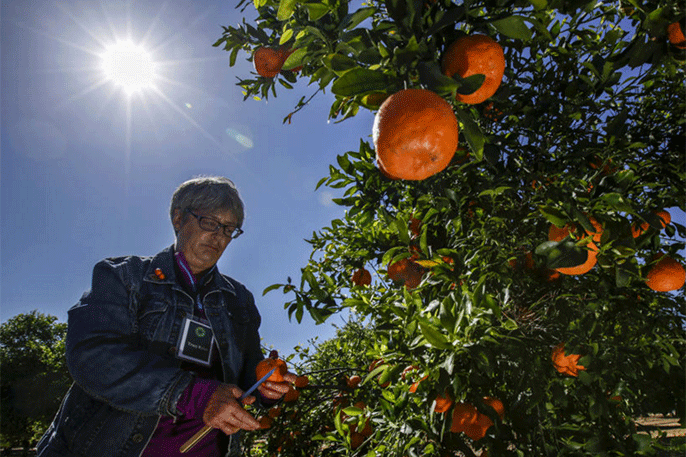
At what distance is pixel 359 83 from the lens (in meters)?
0.77

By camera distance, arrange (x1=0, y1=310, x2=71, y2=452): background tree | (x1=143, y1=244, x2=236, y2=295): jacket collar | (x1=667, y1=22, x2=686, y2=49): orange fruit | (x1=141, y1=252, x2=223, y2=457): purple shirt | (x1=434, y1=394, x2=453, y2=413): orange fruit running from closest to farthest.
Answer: (x1=667, y1=22, x2=686, y2=49): orange fruit → (x1=434, y1=394, x2=453, y2=413): orange fruit → (x1=141, y1=252, x2=223, y2=457): purple shirt → (x1=143, y1=244, x2=236, y2=295): jacket collar → (x1=0, y1=310, x2=71, y2=452): background tree

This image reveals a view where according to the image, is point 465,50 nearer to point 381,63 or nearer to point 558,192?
point 381,63

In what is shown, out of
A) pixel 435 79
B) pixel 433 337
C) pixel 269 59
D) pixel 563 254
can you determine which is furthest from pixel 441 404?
pixel 269 59

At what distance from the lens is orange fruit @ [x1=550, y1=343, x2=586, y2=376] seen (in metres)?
1.63

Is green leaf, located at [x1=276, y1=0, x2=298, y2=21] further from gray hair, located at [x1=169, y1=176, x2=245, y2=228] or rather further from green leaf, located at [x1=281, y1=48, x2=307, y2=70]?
gray hair, located at [x1=169, y1=176, x2=245, y2=228]

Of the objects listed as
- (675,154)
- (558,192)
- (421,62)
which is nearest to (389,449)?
(558,192)

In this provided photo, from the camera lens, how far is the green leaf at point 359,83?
74 cm

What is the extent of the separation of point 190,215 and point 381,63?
1.70m

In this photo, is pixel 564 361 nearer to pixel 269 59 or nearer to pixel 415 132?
pixel 415 132

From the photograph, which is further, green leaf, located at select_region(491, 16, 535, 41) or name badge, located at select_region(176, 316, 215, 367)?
name badge, located at select_region(176, 316, 215, 367)

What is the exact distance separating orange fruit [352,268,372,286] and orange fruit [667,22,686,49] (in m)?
1.99

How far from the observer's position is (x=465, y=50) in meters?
0.90

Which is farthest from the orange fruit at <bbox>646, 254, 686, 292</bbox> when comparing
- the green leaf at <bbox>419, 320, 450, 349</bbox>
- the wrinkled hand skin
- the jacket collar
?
the jacket collar

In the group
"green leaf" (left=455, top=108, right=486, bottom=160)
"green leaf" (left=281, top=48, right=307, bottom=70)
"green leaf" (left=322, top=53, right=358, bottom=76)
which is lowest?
"green leaf" (left=455, top=108, right=486, bottom=160)
